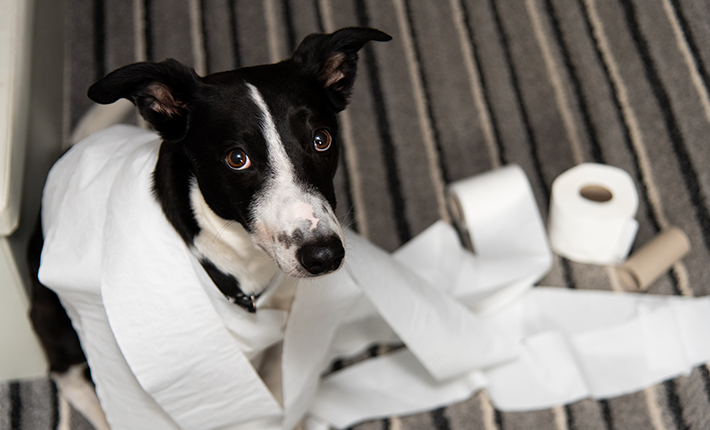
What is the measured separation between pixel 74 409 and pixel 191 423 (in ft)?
1.51

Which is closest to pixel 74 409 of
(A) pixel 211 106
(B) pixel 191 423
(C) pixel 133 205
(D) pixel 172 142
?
(B) pixel 191 423

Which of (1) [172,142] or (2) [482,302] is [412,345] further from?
(1) [172,142]

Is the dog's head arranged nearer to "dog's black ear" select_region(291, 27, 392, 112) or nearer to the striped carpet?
"dog's black ear" select_region(291, 27, 392, 112)

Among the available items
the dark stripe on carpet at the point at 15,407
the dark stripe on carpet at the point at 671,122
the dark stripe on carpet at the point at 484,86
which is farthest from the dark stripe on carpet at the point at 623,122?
the dark stripe on carpet at the point at 15,407

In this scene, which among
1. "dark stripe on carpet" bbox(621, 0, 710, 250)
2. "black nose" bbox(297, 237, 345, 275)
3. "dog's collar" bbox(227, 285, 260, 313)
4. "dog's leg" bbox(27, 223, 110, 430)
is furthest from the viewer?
"dark stripe on carpet" bbox(621, 0, 710, 250)

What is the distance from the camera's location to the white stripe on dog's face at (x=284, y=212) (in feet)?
3.12

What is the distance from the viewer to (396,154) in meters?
1.94

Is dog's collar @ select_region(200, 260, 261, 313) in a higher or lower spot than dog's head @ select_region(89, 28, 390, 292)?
lower

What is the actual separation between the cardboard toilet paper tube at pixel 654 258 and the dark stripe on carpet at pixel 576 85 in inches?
13.0

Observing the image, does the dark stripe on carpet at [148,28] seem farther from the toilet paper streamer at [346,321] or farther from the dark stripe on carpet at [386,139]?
the toilet paper streamer at [346,321]

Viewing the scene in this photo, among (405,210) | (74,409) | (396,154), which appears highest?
(396,154)

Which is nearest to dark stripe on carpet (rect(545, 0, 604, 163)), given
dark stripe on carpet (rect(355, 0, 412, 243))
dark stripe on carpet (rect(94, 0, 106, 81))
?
dark stripe on carpet (rect(355, 0, 412, 243))

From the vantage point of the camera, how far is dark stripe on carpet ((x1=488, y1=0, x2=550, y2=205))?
1.88 metres

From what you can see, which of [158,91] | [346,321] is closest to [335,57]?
[158,91]
